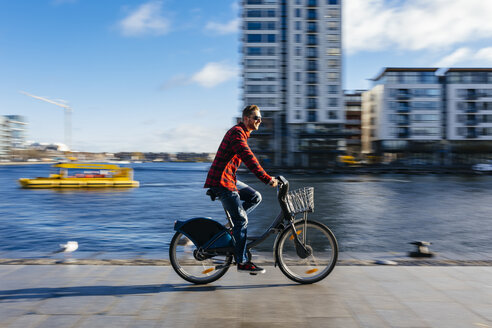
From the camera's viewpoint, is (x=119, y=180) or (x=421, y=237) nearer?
(x=421, y=237)

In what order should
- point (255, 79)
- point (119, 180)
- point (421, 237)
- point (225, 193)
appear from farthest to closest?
1. point (255, 79)
2. point (119, 180)
3. point (421, 237)
4. point (225, 193)

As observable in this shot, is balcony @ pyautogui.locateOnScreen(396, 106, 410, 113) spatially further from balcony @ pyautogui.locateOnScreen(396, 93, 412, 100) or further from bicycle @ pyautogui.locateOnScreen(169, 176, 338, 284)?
bicycle @ pyautogui.locateOnScreen(169, 176, 338, 284)

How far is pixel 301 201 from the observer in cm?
452

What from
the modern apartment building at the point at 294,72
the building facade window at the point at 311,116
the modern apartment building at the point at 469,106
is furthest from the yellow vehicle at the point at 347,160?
the modern apartment building at the point at 469,106

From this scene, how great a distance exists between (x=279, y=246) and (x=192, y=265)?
1.07 metres

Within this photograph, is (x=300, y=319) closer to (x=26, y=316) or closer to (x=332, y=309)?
(x=332, y=309)

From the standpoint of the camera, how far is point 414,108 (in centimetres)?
7425

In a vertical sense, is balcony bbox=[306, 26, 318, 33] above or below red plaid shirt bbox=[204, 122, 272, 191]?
above

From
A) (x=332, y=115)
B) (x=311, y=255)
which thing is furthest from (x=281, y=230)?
(x=332, y=115)

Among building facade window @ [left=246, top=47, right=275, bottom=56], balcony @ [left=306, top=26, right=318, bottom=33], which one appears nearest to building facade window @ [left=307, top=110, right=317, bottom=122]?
building facade window @ [left=246, top=47, right=275, bottom=56]

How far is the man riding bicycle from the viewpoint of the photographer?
4.43 m

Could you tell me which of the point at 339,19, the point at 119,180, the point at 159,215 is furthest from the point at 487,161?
the point at 159,215

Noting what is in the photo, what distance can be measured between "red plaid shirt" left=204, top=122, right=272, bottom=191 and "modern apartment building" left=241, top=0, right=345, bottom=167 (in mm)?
61016

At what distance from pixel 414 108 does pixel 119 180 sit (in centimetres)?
5864
